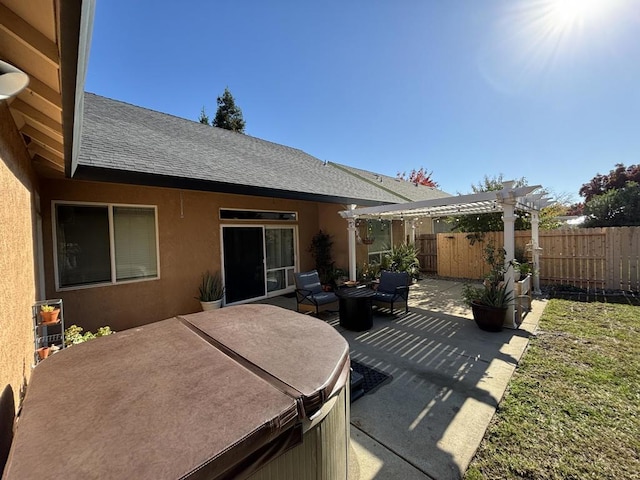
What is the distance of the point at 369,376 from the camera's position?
12.8 ft

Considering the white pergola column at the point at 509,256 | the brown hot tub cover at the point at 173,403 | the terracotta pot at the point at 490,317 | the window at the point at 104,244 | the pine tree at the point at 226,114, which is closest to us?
the brown hot tub cover at the point at 173,403

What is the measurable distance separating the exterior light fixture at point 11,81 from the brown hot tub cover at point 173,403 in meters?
1.52

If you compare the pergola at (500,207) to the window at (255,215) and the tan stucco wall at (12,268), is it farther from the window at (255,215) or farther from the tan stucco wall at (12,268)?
the tan stucco wall at (12,268)

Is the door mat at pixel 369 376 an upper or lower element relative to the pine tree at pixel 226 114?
lower

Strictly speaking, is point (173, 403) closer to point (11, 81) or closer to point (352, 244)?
point (11, 81)

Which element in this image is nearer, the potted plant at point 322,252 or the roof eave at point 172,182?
the roof eave at point 172,182

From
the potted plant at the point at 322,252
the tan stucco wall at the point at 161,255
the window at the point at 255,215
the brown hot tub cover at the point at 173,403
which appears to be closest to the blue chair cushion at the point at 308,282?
the potted plant at the point at 322,252

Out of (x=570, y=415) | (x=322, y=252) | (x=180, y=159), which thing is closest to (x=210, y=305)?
(x=180, y=159)

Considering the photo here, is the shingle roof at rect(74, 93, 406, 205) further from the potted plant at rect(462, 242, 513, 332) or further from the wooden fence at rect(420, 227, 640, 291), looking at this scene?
the wooden fence at rect(420, 227, 640, 291)

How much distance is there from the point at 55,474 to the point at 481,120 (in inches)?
490

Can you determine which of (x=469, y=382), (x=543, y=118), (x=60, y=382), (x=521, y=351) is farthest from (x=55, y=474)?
(x=543, y=118)

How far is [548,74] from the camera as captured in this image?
654cm

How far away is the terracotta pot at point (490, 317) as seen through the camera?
211 inches

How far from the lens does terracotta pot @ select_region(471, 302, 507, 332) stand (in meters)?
5.35
